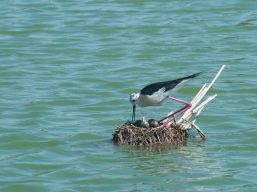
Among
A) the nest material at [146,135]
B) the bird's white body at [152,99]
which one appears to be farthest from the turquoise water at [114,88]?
the bird's white body at [152,99]

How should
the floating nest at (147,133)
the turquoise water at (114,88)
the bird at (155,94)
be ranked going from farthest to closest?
the bird at (155,94) → the floating nest at (147,133) → the turquoise water at (114,88)

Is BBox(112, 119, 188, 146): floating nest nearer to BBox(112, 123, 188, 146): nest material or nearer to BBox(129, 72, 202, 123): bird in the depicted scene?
BBox(112, 123, 188, 146): nest material

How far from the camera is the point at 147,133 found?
19.8m

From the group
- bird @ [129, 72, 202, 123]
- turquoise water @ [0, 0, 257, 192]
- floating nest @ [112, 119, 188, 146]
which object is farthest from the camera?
bird @ [129, 72, 202, 123]

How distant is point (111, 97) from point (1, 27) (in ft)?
27.2

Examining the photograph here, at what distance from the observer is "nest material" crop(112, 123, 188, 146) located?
64.7 feet

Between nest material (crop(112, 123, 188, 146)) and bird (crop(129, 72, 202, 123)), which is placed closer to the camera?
nest material (crop(112, 123, 188, 146))

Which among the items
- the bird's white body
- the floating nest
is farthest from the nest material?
the bird's white body

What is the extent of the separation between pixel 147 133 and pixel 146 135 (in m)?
0.04

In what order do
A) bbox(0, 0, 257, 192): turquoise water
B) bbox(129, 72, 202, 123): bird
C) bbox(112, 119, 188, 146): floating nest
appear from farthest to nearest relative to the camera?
bbox(129, 72, 202, 123): bird, bbox(112, 119, 188, 146): floating nest, bbox(0, 0, 257, 192): turquoise water

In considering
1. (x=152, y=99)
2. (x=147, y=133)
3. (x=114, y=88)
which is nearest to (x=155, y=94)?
(x=152, y=99)

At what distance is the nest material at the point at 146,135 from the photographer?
19.7 metres

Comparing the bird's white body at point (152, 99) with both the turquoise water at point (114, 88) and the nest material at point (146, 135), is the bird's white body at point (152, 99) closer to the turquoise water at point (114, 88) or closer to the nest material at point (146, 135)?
the nest material at point (146, 135)

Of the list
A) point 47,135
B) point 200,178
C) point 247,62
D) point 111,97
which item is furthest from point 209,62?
point 200,178
